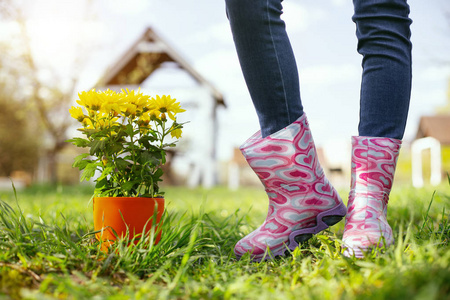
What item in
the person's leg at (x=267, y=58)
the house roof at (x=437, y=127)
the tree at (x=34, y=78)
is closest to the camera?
the person's leg at (x=267, y=58)

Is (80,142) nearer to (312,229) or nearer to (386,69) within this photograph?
(312,229)

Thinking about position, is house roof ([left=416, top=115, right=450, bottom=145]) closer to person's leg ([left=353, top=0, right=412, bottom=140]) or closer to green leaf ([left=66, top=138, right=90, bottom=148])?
person's leg ([left=353, top=0, right=412, bottom=140])

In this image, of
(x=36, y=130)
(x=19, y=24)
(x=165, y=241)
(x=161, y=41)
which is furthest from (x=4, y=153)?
(x=165, y=241)

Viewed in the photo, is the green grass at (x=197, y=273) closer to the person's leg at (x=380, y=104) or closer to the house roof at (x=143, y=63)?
the person's leg at (x=380, y=104)

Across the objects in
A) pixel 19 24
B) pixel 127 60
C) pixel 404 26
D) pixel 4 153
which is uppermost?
pixel 19 24

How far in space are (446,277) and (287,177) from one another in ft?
1.65

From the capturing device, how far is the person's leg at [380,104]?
42.8 inches

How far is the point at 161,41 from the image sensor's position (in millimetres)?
8680

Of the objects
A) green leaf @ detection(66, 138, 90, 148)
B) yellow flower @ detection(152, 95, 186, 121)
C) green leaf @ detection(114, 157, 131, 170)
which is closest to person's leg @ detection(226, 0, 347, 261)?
yellow flower @ detection(152, 95, 186, 121)

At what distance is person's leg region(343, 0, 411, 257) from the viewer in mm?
1086

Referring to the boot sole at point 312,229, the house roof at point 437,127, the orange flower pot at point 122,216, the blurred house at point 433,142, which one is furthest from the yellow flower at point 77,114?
the house roof at point 437,127

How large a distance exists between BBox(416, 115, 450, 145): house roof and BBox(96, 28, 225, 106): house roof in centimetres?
836

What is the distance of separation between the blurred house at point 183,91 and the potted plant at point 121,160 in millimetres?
7417

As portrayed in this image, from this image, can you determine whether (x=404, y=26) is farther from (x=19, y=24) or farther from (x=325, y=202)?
(x=19, y=24)
